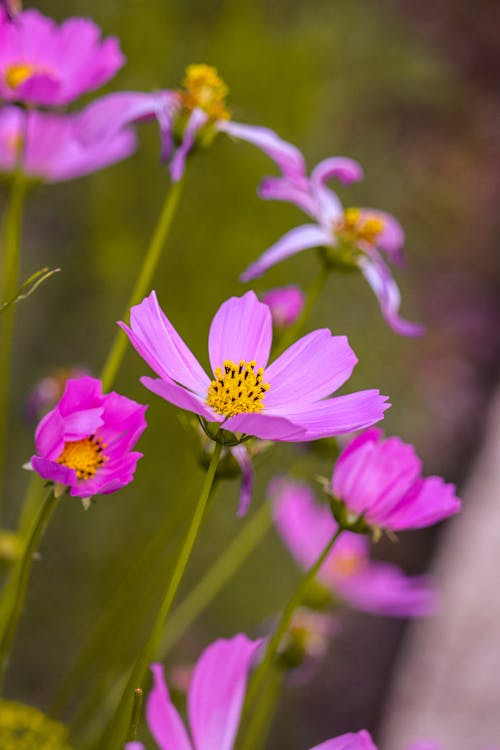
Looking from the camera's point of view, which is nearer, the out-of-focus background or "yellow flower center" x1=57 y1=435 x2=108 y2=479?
"yellow flower center" x1=57 y1=435 x2=108 y2=479

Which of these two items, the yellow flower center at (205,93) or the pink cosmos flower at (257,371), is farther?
the yellow flower center at (205,93)

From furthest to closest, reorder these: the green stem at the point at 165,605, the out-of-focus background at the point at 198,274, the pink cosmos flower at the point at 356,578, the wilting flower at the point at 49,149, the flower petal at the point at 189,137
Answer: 1. the out-of-focus background at the point at 198,274
2. the pink cosmos flower at the point at 356,578
3. the wilting flower at the point at 49,149
4. the flower petal at the point at 189,137
5. the green stem at the point at 165,605

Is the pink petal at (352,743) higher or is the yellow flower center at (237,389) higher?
the yellow flower center at (237,389)

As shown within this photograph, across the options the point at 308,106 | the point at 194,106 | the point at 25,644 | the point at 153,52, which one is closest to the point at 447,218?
the point at 308,106

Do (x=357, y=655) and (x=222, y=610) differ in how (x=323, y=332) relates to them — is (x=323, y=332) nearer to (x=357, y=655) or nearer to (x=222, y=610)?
(x=222, y=610)

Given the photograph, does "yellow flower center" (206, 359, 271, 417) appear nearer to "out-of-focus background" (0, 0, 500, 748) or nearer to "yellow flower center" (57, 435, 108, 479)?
"yellow flower center" (57, 435, 108, 479)

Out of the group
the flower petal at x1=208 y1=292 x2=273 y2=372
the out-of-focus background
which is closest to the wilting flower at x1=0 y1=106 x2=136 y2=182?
the flower petal at x1=208 y1=292 x2=273 y2=372

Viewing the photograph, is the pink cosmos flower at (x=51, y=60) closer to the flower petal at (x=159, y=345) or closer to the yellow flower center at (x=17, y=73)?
the yellow flower center at (x=17, y=73)

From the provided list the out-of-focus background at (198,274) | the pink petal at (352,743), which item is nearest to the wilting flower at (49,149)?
the pink petal at (352,743)
